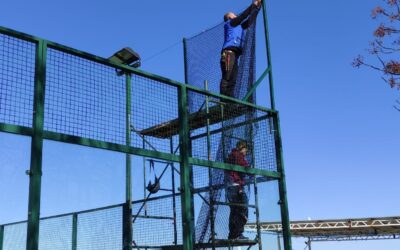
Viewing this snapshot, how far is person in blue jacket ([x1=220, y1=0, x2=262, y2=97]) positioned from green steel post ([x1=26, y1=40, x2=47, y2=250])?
3930mm

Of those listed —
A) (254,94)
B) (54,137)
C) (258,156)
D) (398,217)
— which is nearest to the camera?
(54,137)

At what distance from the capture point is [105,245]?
7.34 m

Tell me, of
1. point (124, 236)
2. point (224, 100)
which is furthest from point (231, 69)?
point (124, 236)

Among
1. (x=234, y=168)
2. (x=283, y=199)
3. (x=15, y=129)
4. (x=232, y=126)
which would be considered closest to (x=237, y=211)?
(x=283, y=199)

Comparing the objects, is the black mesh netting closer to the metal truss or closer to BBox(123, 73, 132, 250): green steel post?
BBox(123, 73, 132, 250): green steel post

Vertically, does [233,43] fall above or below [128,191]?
above

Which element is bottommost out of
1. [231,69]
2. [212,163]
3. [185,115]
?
[212,163]

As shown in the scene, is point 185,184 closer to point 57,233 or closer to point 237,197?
point 237,197

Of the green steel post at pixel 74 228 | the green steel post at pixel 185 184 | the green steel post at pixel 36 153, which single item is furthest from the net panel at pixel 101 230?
the green steel post at pixel 36 153

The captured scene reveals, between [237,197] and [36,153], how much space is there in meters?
3.57

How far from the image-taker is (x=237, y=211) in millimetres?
7918

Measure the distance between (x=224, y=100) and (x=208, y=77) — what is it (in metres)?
2.10

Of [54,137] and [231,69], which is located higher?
[231,69]

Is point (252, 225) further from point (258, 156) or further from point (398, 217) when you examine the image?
point (398, 217)
